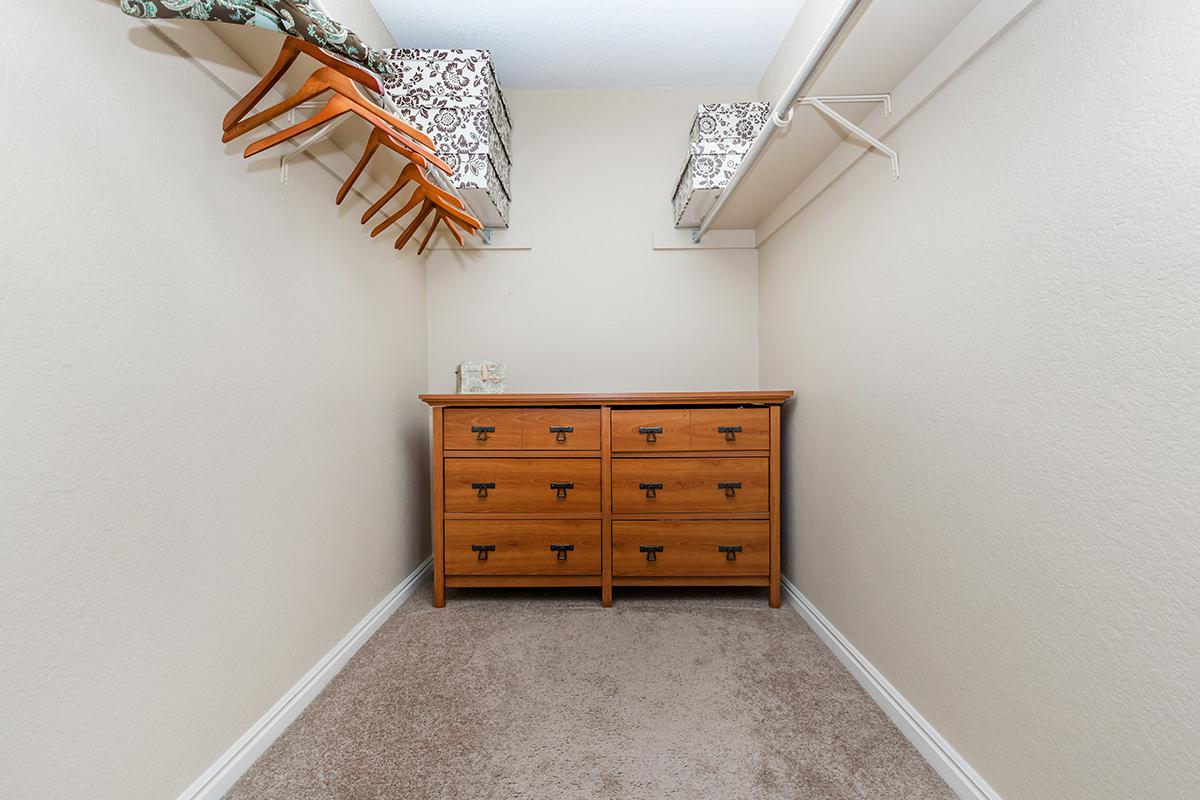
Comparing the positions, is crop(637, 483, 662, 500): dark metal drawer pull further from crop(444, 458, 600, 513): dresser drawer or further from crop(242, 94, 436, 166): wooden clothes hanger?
crop(242, 94, 436, 166): wooden clothes hanger

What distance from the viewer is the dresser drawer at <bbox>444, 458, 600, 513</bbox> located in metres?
2.14

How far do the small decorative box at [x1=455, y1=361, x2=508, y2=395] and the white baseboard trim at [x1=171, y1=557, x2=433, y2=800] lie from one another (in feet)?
3.02

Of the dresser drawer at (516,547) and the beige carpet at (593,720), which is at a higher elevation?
the dresser drawer at (516,547)

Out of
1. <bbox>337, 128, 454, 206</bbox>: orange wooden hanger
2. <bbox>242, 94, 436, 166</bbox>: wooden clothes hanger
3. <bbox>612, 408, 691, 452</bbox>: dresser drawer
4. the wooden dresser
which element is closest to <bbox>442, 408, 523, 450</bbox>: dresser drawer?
the wooden dresser

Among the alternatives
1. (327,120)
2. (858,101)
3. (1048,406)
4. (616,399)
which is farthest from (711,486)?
(327,120)

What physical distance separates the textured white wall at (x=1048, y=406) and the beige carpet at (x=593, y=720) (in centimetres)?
25

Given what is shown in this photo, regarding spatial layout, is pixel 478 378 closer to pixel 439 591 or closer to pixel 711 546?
pixel 439 591

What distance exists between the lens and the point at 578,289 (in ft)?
8.55

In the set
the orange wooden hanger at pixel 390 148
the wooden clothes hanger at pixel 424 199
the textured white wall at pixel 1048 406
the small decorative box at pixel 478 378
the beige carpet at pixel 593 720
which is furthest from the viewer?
the small decorative box at pixel 478 378

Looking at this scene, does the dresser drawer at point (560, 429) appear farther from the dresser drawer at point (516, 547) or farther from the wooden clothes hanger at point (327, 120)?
the wooden clothes hanger at point (327, 120)

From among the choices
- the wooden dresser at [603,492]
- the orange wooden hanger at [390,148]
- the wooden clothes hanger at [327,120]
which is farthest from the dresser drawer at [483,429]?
the wooden clothes hanger at [327,120]

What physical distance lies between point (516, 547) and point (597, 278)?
1346 mm

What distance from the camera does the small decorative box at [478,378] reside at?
2361 millimetres

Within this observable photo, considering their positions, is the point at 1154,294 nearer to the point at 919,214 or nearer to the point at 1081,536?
the point at 1081,536
